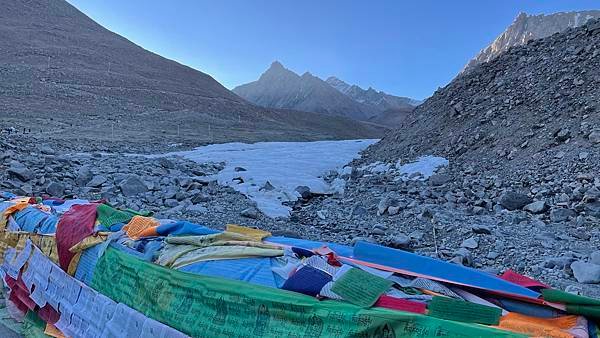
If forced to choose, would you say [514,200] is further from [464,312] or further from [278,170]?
[278,170]

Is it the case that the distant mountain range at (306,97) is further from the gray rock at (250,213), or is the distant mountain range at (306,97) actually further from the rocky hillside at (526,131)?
the gray rock at (250,213)

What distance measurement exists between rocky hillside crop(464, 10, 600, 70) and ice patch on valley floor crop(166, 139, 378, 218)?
5624 centimetres

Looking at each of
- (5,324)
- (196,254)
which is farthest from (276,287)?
(5,324)

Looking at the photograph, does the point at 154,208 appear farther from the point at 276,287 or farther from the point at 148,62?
the point at 148,62

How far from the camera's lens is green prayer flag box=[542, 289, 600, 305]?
1.69 metres

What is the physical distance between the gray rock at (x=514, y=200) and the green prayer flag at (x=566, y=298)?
5.27 metres

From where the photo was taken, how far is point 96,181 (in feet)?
26.3

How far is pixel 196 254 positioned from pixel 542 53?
12.8 metres

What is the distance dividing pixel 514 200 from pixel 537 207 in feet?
1.31

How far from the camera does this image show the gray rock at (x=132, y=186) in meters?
7.76

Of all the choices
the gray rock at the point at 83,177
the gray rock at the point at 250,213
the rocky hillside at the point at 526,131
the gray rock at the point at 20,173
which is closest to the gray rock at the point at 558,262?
the rocky hillside at the point at 526,131

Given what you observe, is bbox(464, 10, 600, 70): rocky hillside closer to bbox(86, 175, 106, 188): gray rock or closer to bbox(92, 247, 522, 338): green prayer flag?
bbox(86, 175, 106, 188): gray rock

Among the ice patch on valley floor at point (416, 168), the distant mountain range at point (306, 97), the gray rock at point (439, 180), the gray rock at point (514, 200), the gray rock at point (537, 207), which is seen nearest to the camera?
the gray rock at point (537, 207)

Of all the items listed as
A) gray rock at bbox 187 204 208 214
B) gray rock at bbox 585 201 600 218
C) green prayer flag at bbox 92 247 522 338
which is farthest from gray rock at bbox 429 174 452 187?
green prayer flag at bbox 92 247 522 338
